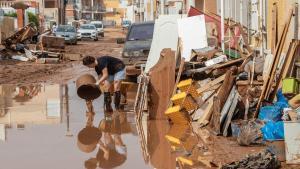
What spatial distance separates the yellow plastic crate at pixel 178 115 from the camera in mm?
12648

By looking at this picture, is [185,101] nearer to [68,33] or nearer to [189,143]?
[189,143]

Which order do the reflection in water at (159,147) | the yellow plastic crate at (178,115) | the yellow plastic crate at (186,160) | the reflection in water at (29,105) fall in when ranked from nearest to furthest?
the yellow plastic crate at (186,160), the reflection in water at (159,147), the yellow plastic crate at (178,115), the reflection in water at (29,105)

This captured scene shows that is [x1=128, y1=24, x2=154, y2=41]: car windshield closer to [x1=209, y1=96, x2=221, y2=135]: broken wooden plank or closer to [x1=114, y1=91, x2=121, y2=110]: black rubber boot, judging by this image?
[x1=114, y1=91, x2=121, y2=110]: black rubber boot

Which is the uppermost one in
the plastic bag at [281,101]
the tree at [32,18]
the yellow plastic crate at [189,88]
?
the tree at [32,18]

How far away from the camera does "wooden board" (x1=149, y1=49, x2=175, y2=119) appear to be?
1355 centimetres

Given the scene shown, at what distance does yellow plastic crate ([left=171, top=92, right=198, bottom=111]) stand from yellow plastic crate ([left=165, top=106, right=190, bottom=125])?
0.10 metres

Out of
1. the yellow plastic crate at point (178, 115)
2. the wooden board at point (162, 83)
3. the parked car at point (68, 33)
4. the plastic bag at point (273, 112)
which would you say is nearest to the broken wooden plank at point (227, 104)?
the plastic bag at point (273, 112)

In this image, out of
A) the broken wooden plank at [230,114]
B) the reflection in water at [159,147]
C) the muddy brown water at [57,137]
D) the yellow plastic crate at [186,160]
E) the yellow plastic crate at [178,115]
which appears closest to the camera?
the yellow plastic crate at [186,160]

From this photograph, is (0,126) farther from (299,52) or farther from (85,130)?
(299,52)

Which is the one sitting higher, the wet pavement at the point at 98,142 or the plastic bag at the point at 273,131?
the plastic bag at the point at 273,131

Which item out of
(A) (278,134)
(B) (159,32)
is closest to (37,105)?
(B) (159,32)

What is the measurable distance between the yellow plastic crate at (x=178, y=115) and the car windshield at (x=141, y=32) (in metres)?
10.3

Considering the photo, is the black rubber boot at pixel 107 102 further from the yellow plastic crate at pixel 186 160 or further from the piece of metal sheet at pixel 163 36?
the yellow plastic crate at pixel 186 160

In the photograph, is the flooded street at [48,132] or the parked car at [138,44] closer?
the flooded street at [48,132]
